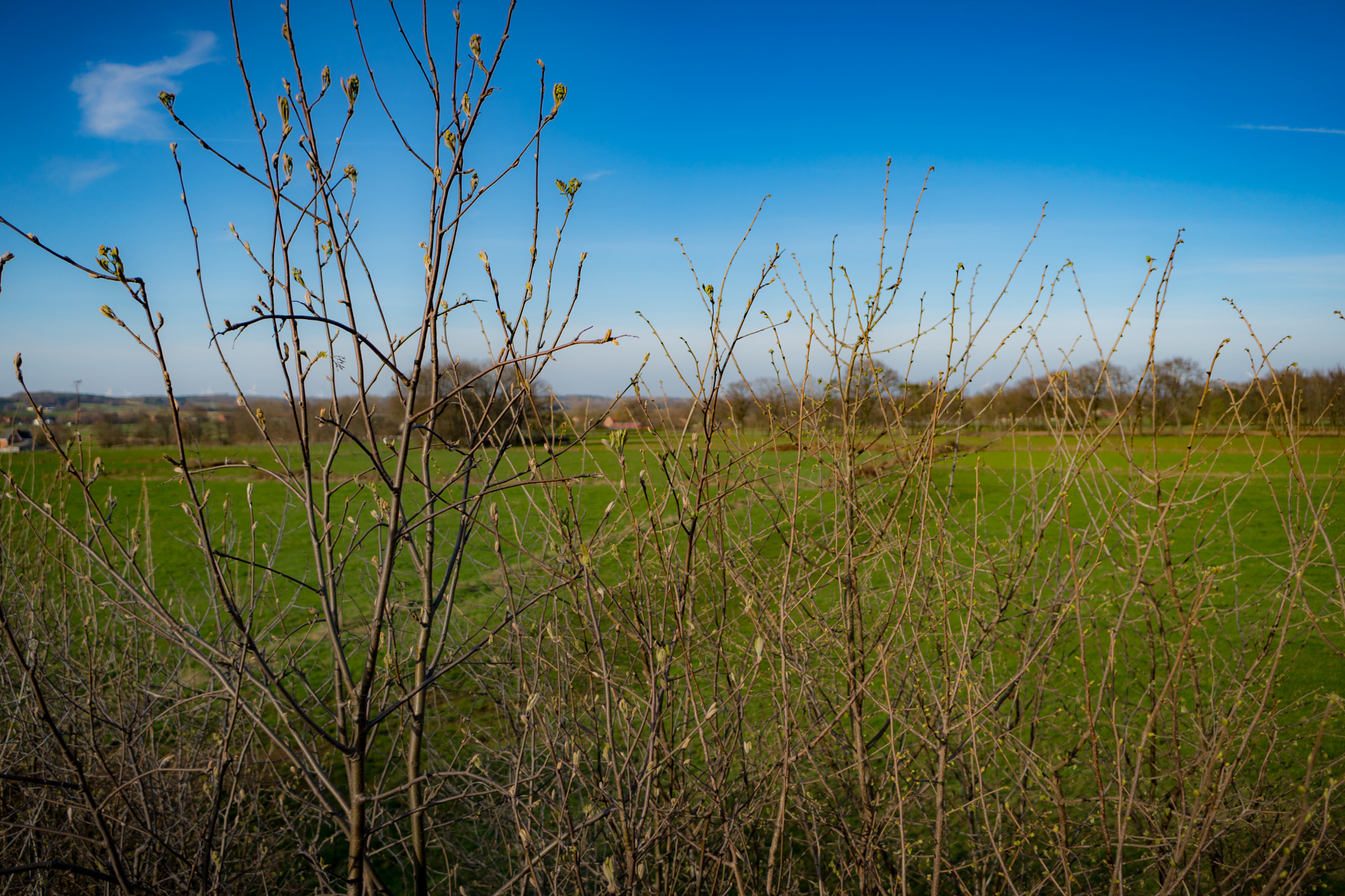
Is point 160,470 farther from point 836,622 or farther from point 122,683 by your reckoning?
point 836,622

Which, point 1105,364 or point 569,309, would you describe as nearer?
point 569,309

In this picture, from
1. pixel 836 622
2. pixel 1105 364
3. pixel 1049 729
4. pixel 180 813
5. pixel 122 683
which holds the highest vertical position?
pixel 1105 364

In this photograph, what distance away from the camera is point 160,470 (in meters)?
19.3

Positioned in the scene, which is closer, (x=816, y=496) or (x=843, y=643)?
(x=843, y=643)

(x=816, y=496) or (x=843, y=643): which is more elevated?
(x=816, y=496)

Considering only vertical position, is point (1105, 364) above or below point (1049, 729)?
above

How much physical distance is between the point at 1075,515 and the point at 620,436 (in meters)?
11.9

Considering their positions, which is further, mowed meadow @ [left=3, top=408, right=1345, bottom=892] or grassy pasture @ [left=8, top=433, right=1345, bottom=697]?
grassy pasture @ [left=8, top=433, right=1345, bottom=697]

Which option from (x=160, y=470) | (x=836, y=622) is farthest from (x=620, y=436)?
(x=160, y=470)

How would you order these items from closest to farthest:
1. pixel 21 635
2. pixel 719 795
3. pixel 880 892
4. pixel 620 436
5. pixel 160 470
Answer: pixel 620 436 < pixel 719 795 < pixel 880 892 < pixel 21 635 < pixel 160 470

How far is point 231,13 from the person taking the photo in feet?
3.55

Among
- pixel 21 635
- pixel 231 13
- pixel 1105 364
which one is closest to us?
pixel 231 13

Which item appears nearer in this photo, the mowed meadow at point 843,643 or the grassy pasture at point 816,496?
the mowed meadow at point 843,643

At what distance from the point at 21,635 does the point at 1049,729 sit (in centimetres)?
548
